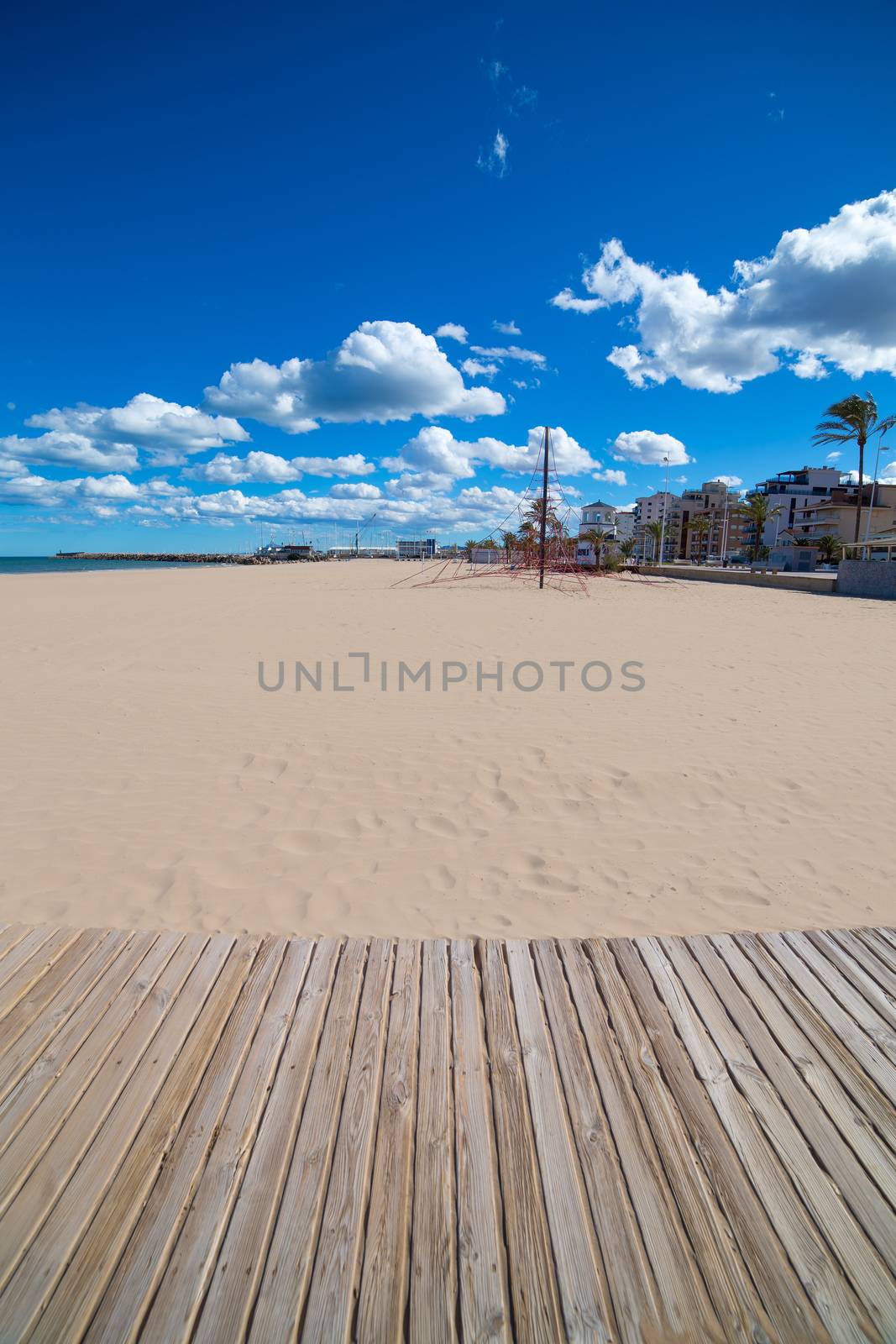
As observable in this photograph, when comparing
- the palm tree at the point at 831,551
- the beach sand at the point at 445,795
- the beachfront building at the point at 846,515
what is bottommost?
the beach sand at the point at 445,795

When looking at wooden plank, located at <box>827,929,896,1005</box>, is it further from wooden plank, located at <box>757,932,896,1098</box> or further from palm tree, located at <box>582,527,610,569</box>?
palm tree, located at <box>582,527,610,569</box>

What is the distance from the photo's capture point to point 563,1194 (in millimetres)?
1812

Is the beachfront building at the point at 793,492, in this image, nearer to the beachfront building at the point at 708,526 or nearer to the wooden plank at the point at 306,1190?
the beachfront building at the point at 708,526

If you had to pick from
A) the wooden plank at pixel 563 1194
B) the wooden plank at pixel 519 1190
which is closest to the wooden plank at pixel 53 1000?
the wooden plank at pixel 519 1190

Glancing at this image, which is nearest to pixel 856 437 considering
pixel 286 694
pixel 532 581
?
pixel 532 581

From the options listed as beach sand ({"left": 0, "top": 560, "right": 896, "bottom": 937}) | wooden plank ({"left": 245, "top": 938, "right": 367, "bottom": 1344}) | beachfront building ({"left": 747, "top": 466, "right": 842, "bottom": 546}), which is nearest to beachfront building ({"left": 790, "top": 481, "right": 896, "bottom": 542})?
beachfront building ({"left": 747, "top": 466, "right": 842, "bottom": 546})

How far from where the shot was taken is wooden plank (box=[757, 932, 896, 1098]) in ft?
7.43

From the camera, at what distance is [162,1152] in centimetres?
192

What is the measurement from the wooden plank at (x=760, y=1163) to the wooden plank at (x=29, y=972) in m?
2.73

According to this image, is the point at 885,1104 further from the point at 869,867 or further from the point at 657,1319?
the point at 869,867

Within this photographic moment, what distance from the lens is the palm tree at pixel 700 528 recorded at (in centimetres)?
8712

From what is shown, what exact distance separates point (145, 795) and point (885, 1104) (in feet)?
17.4

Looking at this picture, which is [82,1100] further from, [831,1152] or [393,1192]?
[831,1152]

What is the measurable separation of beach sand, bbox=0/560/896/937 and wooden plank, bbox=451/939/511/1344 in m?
1.17
